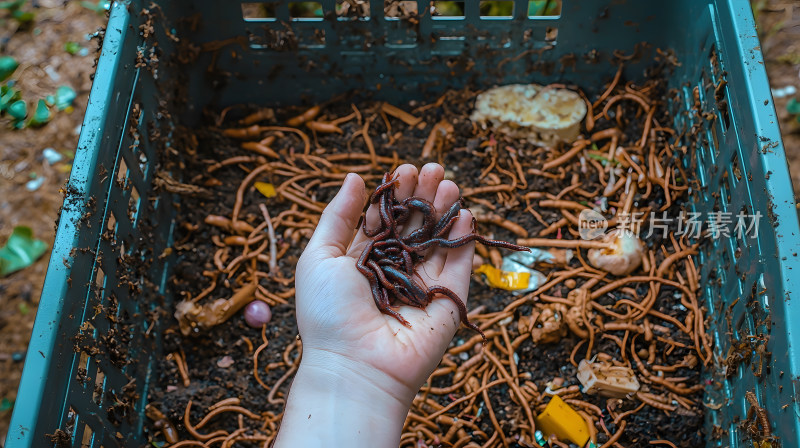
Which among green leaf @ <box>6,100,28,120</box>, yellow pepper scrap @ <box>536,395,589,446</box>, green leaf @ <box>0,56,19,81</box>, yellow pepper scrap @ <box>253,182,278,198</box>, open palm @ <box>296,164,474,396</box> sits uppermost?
green leaf @ <box>0,56,19,81</box>

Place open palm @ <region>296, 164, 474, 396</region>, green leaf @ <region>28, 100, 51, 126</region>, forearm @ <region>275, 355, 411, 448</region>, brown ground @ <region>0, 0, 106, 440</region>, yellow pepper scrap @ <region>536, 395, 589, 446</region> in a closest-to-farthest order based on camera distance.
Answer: forearm @ <region>275, 355, 411, 448</region>
open palm @ <region>296, 164, 474, 396</region>
yellow pepper scrap @ <region>536, 395, 589, 446</region>
brown ground @ <region>0, 0, 106, 440</region>
green leaf @ <region>28, 100, 51, 126</region>

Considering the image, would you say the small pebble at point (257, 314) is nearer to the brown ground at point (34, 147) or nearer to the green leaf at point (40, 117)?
the brown ground at point (34, 147)

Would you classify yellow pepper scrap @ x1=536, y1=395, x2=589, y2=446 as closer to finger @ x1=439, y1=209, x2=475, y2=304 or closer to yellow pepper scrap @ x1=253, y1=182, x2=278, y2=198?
finger @ x1=439, y1=209, x2=475, y2=304

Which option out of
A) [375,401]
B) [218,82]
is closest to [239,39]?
[218,82]

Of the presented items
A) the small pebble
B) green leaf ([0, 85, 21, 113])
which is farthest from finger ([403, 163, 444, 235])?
green leaf ([0, 85, 21, 113])

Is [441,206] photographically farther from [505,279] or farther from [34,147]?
[34,147]

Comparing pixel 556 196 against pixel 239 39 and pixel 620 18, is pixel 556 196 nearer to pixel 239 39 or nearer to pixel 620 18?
pixel 620 18

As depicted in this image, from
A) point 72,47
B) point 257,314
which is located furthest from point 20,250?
point 257,314
